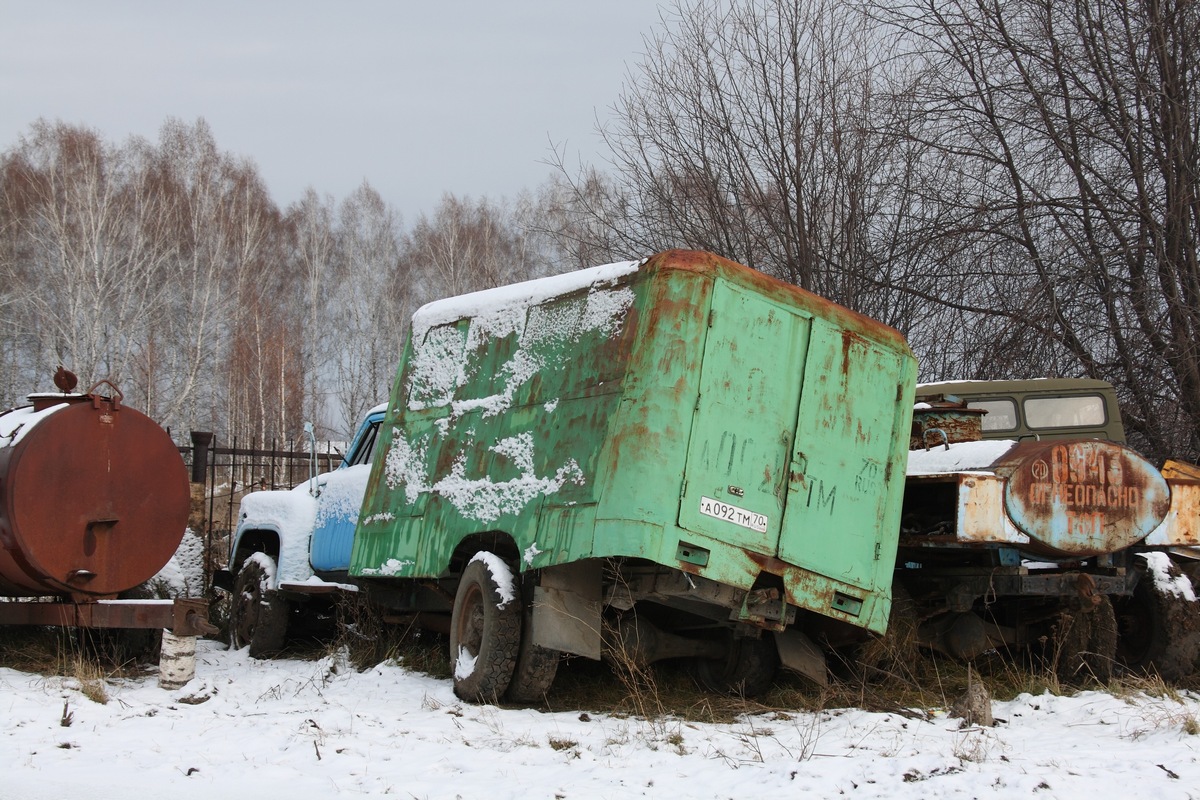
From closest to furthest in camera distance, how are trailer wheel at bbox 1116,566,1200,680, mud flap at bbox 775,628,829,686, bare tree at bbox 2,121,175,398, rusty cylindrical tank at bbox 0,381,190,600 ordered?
mud flap at bbox 775,628,829,686 < rusty cylindrical tank at bbox 0,381,190,600 < trailer wheel at bbox 1116,566,1200,680 < bare tree at bbox 2,121,175,398

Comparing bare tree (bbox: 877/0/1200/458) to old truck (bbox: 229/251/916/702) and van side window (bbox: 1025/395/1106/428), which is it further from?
old truck (bbox: 229/251/916/702)

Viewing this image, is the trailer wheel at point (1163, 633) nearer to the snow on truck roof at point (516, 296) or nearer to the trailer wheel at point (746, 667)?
the trailer wheel at point (746, 667)

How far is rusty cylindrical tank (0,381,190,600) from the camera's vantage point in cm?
777

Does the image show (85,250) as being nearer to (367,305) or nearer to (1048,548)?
(367,305)

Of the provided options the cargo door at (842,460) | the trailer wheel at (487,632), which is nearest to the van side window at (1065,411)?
the cargo door at (842,460)

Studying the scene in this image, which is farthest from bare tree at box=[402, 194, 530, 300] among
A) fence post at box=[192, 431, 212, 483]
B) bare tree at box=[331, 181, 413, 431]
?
fence post at box=[192, 431, 212, 483]

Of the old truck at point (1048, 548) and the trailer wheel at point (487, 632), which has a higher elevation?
the old truck at point (1048, 548)

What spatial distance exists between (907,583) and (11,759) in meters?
5.62

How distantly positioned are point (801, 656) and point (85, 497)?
5.15m

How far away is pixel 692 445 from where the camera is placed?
6082 mm

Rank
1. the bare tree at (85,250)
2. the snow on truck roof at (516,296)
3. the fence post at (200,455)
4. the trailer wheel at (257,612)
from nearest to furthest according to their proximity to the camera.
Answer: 1. the snow on truck roof at (516,296)
2. the trailer wheel at (257,612)
3. the fence post at (200,455)
4. the bare tree at (85,250)

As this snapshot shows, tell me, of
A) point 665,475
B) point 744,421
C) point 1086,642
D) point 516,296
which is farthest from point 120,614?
point 1086,642

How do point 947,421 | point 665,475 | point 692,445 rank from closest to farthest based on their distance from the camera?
point 665,475
point 692,445
point 947,421

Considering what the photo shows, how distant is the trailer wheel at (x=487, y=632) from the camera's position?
6730 millimetres
